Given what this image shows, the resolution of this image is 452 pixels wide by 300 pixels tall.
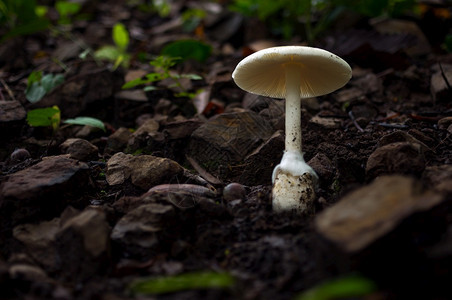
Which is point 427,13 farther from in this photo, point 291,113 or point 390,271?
point 390,271

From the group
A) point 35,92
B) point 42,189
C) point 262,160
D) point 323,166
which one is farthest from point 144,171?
point 35,92

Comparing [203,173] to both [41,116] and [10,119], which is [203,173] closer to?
[41,116]

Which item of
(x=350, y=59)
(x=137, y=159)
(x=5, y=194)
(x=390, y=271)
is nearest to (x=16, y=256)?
(x=5, y=194)

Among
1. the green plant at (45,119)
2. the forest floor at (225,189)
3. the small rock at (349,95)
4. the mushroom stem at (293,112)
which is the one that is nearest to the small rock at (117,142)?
the forest floor at (225,189)

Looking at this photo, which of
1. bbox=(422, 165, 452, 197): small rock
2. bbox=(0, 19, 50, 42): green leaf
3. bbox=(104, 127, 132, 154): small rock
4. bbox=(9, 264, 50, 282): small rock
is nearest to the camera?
bbox=(9, 264, 50, 282): small rock

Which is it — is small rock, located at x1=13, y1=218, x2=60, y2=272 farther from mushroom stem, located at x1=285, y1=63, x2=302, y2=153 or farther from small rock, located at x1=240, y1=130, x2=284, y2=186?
mushroom stem, located at x1=285, y1=63, x2=302, y2=153

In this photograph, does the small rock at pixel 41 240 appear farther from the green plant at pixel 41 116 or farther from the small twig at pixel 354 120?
the small twig at pixel 354 120

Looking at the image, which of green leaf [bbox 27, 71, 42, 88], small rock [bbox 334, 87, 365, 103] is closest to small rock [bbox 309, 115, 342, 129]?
small rock [bbox 334, 87, 365, 103]
